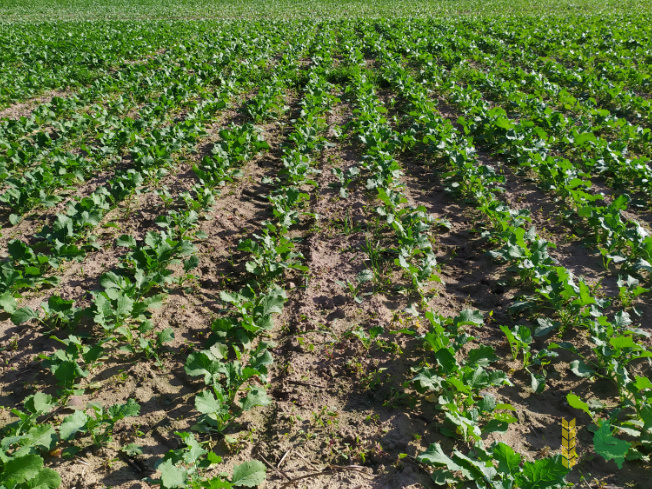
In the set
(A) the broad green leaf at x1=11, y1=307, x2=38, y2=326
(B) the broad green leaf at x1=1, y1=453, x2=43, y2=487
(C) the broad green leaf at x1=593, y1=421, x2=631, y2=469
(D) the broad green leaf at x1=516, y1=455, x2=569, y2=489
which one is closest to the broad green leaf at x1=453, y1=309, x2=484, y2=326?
(C) the broad green leaf at x1=593, y1=421, x2=631, y2=469

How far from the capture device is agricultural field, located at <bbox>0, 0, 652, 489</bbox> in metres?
2.63

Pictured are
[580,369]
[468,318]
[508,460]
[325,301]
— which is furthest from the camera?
[325,301]

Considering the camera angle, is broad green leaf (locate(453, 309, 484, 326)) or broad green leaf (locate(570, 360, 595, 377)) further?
broad green leaf (locate(453, 309, 484, 326))

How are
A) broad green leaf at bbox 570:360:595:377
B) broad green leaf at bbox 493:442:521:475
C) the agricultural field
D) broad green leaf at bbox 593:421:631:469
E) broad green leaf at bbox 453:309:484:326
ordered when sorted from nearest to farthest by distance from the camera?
broad green leaf at bbox 493:442:521:475 < broad green leaf at bbox 593:421:631:469 < the agricultural field < broad green leaf at bbox 570:360:595:377 < broad green leaf at bbox 453:309:484:326

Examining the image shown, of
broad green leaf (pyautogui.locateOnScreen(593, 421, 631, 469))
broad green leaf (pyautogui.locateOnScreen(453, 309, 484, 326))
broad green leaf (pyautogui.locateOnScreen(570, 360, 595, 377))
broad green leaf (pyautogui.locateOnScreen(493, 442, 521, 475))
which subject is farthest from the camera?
broad green leaf (pyautogui.locateOnScreen(453, 309, 484, 326))

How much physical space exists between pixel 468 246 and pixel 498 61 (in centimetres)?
971

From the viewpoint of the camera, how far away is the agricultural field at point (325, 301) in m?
2.63

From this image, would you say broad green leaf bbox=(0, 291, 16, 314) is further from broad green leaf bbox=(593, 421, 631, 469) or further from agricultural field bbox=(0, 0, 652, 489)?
broad green leaf bbox=(593, 421, 631, 469)

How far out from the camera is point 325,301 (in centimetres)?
405

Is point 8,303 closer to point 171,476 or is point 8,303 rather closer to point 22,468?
point 22,468

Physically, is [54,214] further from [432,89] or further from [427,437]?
[432,89]

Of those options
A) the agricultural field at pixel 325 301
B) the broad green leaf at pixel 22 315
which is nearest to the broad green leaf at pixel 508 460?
the agricultural field at pixel 325 301

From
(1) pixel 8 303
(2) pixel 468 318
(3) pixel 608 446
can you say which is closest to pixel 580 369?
(3) pixel 608 446

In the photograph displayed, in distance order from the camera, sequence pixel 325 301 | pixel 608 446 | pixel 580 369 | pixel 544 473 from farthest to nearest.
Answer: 1. pixel 325 301
2. pixel 580 369
3. pixel 608 446
4. pixel 544 473
